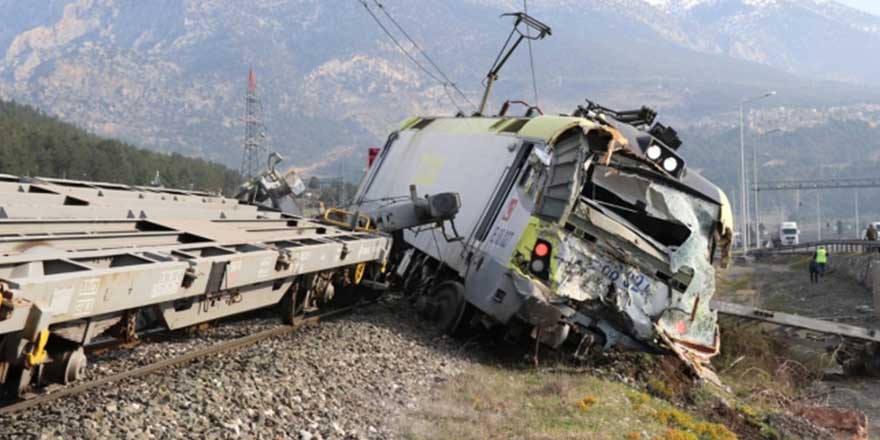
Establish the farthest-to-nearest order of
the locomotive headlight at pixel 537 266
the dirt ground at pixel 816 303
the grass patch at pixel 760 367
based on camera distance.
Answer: the dirt ground at pixel 816 303, the grass patch at pixel 760 367, the locomotive headlight at pixel 537 266

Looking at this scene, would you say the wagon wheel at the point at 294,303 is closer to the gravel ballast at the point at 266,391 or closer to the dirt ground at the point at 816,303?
the gravel ballast at the point at 266,391

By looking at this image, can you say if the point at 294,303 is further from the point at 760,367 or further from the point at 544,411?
the point at 760,367

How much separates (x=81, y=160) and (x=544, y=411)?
7851 centimetres

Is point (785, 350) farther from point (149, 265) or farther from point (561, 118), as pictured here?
point (149, 265)

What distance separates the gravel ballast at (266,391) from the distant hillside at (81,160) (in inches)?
2524

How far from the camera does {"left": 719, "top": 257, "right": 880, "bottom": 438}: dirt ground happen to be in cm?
1352

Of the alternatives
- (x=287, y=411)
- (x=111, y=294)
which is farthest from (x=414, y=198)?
(x=111, y=294)

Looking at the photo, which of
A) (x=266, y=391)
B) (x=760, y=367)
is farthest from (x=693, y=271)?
(x=266, y=391)

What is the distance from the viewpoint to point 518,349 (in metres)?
11.4

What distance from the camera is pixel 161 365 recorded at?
7477 millimetres

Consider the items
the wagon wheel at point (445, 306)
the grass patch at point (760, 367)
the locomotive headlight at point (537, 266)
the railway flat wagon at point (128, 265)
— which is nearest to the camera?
the railway flat wagon at point (128, 265)

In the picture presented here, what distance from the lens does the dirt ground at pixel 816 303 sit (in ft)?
44.4

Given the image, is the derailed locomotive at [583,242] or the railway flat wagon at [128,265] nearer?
the railway flat wagon at [128,265]

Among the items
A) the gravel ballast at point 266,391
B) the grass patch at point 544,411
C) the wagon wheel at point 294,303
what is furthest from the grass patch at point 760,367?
the wagon wheel at point 294,303
